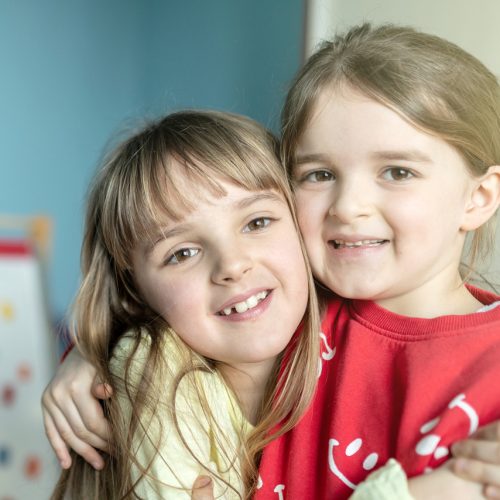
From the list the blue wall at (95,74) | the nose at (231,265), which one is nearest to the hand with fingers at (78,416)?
the nose at (231,265)

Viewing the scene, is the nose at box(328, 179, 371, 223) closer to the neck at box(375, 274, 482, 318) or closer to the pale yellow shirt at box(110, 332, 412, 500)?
the neck at box(375, 274, 482, 318)

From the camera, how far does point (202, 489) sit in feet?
3.15

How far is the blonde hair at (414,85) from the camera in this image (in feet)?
3.05

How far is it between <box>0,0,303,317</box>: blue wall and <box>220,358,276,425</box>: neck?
99 centimetres

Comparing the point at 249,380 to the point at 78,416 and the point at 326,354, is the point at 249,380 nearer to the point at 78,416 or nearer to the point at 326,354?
the point at 326,354

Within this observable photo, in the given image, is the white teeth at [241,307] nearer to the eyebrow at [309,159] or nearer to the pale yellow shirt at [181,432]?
the pale yellow shirt at [181,432]

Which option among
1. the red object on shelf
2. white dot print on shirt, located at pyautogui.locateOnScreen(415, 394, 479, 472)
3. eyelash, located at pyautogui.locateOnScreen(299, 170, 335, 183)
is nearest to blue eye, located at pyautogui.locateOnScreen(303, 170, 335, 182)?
eyelash, located at pyautogui.locateOnScreen(299, 170, 335, 183)

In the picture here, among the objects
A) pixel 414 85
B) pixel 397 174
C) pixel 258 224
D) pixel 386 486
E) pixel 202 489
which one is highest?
pixel 414 85

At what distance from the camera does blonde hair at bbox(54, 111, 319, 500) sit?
3.29 feet

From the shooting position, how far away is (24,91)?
7.02 feet

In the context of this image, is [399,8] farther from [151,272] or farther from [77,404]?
[77,404]

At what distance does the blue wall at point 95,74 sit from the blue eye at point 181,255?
39.5 inches

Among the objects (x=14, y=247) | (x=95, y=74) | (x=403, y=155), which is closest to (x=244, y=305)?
(x=403, y=155)

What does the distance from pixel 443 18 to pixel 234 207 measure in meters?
0.66
